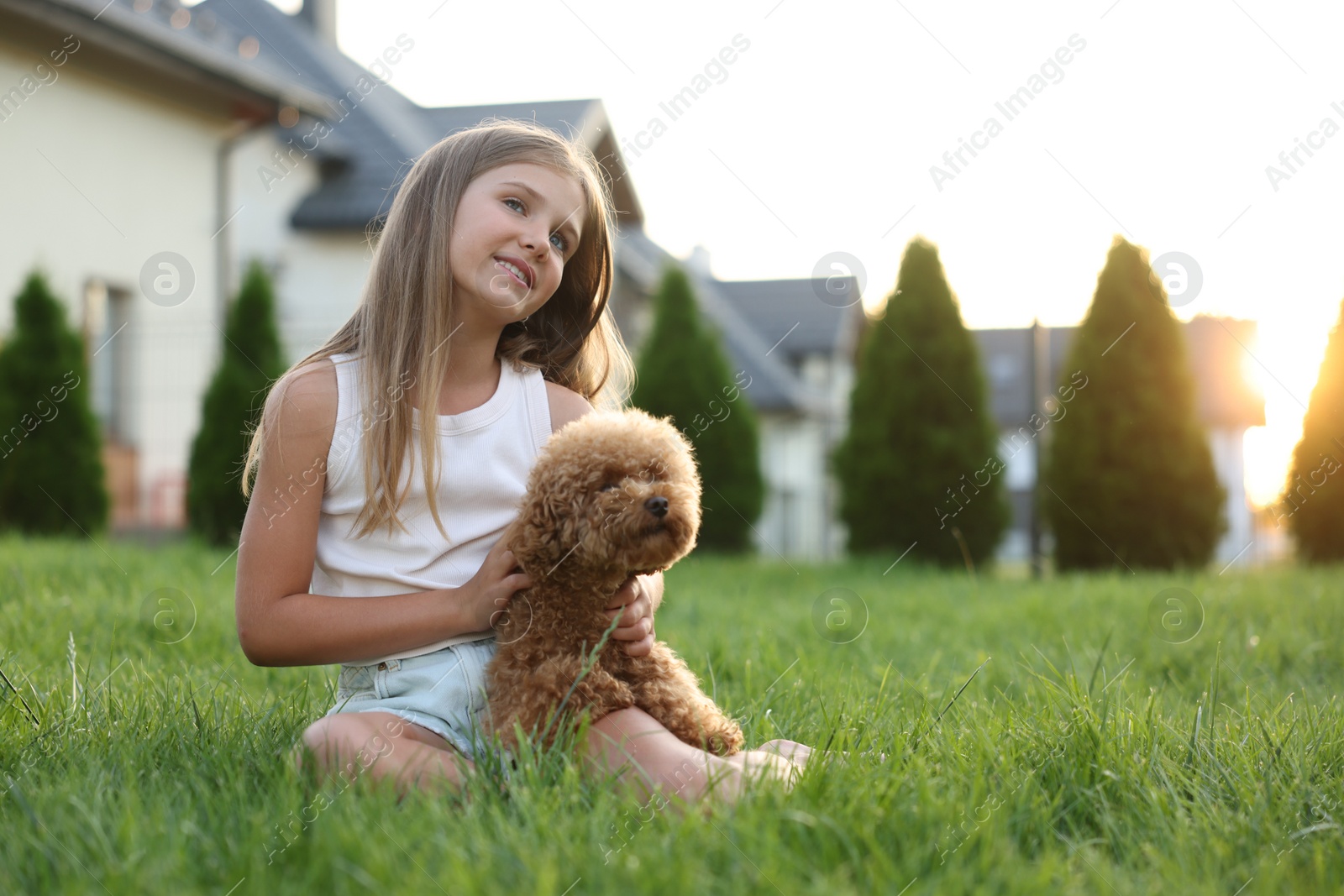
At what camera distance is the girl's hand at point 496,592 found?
6.97 feet

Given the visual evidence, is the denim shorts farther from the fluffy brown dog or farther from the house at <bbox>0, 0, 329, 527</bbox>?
the house at <bbox>0, 0, 329, 527</bbox>

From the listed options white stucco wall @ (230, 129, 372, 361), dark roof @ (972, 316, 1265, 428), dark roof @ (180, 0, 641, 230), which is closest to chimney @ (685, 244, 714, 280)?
dark roof @ (972, 316, 1265, 428)

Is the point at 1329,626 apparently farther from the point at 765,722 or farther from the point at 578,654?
the point at 578,654

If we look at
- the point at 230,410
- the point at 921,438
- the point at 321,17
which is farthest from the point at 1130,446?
the point at 321,17

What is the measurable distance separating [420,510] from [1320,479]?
11097 millimetres

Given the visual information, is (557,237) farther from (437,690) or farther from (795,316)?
(795,316)

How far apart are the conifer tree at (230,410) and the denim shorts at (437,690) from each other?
727 centimetres

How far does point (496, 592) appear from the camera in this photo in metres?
2.14

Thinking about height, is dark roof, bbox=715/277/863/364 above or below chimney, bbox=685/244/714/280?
below

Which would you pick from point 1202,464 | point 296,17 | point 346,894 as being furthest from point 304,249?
point 346,894

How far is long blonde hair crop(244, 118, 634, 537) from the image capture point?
92.8 inches

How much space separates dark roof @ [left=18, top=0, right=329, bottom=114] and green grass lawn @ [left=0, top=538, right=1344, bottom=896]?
→ 7254 mm

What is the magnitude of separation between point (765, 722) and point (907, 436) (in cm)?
803

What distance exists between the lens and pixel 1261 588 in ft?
20.0
